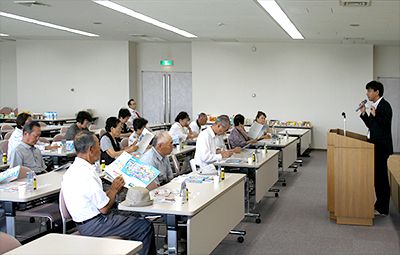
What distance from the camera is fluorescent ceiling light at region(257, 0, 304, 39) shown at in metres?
8.41

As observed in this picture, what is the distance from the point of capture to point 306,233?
20.5 feet

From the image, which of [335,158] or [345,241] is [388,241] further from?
[335,158]

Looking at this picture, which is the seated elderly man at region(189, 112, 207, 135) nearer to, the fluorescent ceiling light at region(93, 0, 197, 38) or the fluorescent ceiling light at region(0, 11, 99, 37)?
the fluorescent ceiling light at region(93, 0, 197, 38)

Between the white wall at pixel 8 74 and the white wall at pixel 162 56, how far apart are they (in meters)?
4.90

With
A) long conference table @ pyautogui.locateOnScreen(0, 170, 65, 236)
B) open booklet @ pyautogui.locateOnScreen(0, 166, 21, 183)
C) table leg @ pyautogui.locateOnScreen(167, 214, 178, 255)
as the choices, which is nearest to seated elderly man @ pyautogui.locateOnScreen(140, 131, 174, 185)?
long conference table @ pyautogui.locateOnScreen(0, 170, 65, 236)

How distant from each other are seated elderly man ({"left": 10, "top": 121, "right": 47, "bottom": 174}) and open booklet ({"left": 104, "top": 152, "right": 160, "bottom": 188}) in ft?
6.43

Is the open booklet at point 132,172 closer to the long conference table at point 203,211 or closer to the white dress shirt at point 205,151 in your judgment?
the long conference table at point 203,211

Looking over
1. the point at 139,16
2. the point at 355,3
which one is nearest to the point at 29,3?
the point at 139,16

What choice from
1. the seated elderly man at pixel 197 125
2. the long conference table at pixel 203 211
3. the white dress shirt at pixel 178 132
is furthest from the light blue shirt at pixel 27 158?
Result: the seated elderly man at pixel 197 125

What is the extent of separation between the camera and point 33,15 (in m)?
10.5

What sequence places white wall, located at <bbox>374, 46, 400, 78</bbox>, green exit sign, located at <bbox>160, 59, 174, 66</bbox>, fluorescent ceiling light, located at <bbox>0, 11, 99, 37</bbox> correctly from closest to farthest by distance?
fluorescent ceiling light, located at <bbox>0, 11, 99, 37</bbox>, white wall, located at <bbox>374, 46, 400, 78</bbox>, green exit sign, located at <bbox>160, 59, 174, 66</bbox>

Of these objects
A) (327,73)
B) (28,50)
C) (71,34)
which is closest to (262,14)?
(327,73)

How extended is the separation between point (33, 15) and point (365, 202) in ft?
26.0

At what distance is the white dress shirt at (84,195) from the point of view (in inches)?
160
